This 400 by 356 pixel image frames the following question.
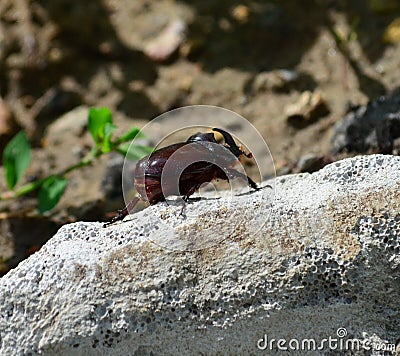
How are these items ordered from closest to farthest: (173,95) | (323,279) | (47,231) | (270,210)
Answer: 1. (323,279)
2. (270,210)
3. (47,231)
4. (173,95)

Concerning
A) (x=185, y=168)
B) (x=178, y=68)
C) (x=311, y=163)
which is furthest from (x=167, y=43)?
(x=185, y=168)

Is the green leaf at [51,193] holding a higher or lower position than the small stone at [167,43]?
lower

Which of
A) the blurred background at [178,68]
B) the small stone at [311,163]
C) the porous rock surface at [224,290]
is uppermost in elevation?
the blurred background at [178,68]

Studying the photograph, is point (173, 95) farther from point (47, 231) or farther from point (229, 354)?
point (229, 354)

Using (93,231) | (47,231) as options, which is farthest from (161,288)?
(47,231)

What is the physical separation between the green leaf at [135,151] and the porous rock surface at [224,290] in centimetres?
100

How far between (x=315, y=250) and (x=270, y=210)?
0.89 feet

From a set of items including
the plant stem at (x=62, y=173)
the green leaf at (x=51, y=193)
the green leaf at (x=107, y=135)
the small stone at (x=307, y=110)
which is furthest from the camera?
the small stone at (x=307, y=110)

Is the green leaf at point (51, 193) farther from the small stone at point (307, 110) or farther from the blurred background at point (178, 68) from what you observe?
the small stone at point (307, 110)

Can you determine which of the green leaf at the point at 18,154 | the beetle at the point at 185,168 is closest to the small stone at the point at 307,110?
the beetle at the point at 185,168

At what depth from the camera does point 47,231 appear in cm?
374

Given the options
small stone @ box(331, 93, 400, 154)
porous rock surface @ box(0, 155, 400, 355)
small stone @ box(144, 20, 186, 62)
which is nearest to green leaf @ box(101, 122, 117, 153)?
porous rock surface @ box(0, 155, 400, 355)

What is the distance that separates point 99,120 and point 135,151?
264mm

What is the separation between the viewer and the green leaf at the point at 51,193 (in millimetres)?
3506
